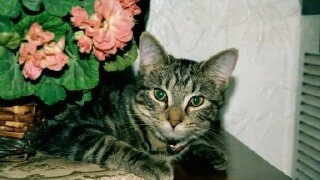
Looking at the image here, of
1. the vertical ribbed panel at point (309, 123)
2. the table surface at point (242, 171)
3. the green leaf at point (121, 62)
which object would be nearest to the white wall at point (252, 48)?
the vertical ribbed panel at point (309, 123)

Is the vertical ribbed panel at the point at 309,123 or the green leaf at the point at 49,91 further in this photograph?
the vertical ribbed panel at the point at 309,123

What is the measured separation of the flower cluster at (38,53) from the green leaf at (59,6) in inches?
1.5

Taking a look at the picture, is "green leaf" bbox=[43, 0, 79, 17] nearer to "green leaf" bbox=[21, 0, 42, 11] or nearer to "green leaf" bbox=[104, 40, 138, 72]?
"green leaf" bbox=[21, 0, 42, 11]

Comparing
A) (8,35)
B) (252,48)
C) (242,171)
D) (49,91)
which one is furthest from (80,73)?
(252,48)

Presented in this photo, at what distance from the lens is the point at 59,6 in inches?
27.2

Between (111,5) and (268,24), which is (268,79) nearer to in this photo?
(268,24)

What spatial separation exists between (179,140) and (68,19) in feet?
1.41

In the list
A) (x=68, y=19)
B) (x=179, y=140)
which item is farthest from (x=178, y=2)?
(x=68, y=19)

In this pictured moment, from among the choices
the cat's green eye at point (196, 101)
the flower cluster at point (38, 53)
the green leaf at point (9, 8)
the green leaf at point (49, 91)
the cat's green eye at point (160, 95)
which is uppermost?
the green leaf at point (9, 8)

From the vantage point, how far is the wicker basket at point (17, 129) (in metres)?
0.75

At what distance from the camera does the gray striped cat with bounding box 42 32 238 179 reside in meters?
0.94

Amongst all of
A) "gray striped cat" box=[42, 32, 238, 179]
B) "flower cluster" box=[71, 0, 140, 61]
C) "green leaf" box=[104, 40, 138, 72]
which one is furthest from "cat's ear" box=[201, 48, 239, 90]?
"flower cluster" box=[71, 0, 140, 61]

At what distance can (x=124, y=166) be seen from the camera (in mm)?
814

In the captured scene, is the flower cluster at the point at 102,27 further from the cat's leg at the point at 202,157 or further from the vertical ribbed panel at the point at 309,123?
the vertical ribbed panel at the point at 309,123
